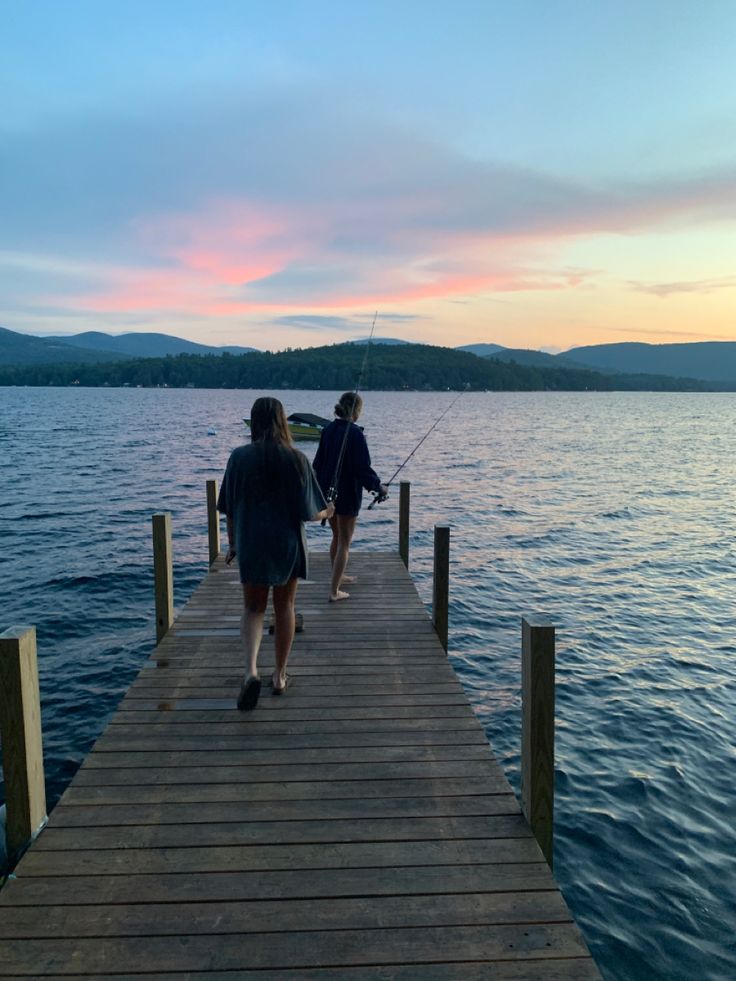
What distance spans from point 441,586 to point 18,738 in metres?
4.37

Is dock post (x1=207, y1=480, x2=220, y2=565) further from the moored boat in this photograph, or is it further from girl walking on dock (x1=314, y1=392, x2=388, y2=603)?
the moored boat

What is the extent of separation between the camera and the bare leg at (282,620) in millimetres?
4871

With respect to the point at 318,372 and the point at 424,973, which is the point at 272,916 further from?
the point at 318,372

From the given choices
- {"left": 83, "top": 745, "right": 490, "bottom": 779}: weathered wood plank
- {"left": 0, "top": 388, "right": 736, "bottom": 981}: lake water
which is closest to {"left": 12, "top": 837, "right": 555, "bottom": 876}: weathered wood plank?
{"left": 83, "top": 745, "right": 490, "bottom": 779}: weathered wood plank

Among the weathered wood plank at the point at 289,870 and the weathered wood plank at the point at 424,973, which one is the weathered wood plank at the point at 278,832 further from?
the weathered wood plank at the point at 424,973

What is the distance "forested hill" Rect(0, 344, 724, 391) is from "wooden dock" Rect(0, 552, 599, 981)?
139 meters

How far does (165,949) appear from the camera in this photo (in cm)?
276

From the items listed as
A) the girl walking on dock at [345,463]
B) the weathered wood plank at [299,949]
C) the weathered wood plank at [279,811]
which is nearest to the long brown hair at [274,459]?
the weathered wood plank at [279,811]

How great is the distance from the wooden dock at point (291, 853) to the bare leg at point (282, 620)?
284mm

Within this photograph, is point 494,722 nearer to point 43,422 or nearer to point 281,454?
point 281,454

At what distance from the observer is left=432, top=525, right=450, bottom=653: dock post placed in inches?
277

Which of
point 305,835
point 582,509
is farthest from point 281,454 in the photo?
point 582,509

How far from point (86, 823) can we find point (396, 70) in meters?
14.3

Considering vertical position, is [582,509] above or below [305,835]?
below
